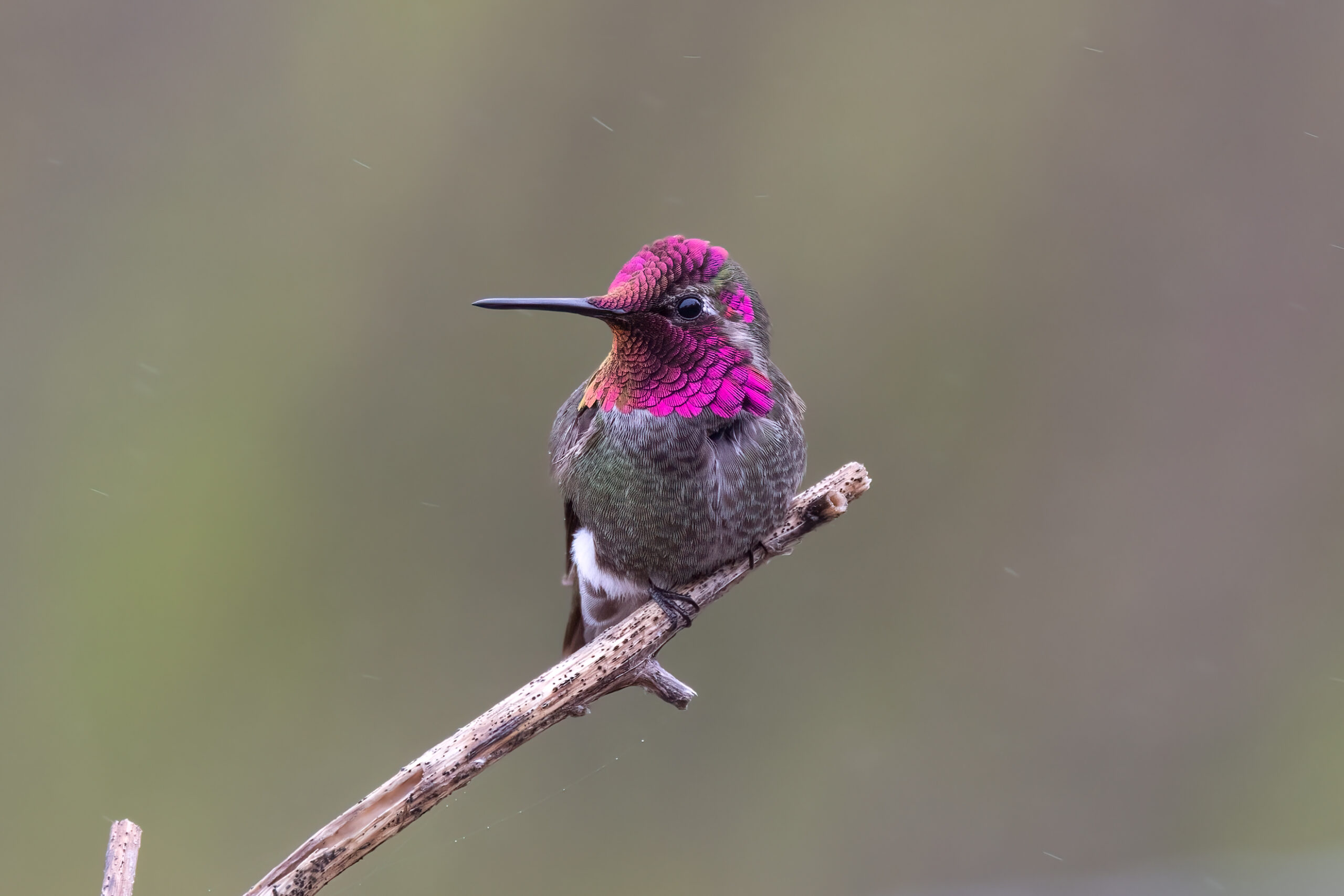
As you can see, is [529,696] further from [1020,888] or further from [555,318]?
[1020,888]

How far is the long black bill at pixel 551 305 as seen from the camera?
1382 millimetres

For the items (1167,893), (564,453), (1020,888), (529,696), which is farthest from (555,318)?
(1167,893)

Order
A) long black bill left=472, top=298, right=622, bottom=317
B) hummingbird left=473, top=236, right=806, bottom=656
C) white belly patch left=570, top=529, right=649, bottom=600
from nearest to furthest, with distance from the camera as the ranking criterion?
long black bill left=472, top=298, right=622, bottom=317 < hummingbird left=473, top=236, right=806, bottom=656 < white belly patch left=570, top=529, right=649, bottom=600

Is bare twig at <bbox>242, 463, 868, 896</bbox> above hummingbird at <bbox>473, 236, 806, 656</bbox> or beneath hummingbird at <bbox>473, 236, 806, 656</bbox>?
beneath

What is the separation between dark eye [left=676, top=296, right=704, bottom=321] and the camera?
152 centimetres

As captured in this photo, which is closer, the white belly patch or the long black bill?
the long black bill

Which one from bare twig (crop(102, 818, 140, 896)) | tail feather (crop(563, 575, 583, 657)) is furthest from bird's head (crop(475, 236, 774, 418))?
bare twig (crop(102, 818, 140, 896))

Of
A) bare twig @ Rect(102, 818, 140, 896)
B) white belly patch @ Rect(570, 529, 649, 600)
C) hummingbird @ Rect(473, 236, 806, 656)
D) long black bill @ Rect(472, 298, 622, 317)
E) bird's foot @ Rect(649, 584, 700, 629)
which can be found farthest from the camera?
white belly patch @ Rect(570, 529, 649, 600)

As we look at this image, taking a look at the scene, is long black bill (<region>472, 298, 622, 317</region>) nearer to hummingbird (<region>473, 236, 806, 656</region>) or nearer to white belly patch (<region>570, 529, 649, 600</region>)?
hummingbird (<region>473, 236, 806, 656</region>)

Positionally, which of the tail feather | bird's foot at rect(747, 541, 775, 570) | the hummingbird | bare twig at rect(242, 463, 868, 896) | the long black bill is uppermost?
the long black bill

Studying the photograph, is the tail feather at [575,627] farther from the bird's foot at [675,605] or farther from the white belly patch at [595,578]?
the bird's foot at [675,605]

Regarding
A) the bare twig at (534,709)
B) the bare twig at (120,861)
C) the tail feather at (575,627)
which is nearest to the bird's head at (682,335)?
the bare twig at (534,709)

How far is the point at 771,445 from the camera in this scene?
166cm

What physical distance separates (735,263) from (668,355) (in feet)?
0.62
